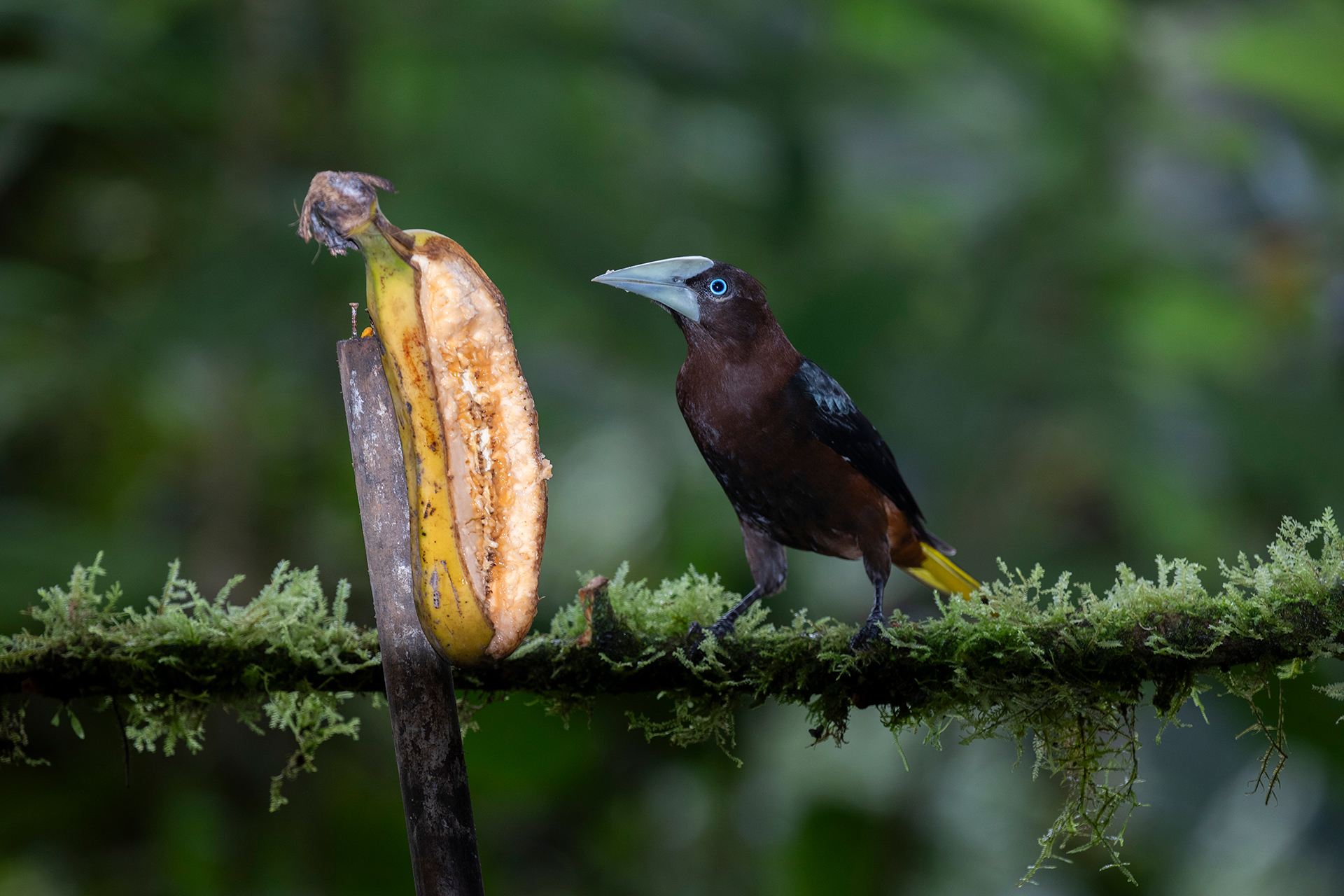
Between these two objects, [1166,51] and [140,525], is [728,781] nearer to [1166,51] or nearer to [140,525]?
[140,525]

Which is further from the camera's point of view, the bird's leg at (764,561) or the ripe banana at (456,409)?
the bird's leg at (764,561)

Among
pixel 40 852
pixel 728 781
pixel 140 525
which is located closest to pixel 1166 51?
pixel 728 781

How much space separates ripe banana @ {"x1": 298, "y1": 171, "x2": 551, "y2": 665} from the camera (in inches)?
40.9

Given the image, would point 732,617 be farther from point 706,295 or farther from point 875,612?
point 706,295

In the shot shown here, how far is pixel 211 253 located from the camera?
350 cm

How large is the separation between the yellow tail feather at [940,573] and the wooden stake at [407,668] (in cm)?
127

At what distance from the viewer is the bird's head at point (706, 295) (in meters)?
1.61

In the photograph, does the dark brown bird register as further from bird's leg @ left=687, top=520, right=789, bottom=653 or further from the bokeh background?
the bokeh background

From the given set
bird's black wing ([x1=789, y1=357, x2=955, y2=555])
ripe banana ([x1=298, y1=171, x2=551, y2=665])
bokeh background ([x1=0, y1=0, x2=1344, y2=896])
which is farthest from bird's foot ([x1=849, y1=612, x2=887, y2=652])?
bokeh background ([x1=0, y1=0, x2=1344, y2=896])

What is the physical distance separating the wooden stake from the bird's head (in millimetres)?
590

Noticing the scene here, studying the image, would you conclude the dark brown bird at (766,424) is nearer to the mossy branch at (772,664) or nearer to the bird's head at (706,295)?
the bird's head at (706,295)

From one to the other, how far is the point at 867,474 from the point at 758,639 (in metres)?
0.39

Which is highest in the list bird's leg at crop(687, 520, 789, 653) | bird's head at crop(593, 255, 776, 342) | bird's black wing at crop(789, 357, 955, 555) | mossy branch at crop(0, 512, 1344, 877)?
bird's head at crop(593, 255, 776, 342)

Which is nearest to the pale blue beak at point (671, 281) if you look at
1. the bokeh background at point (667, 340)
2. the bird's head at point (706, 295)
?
the bird's head at point (706, 295)
